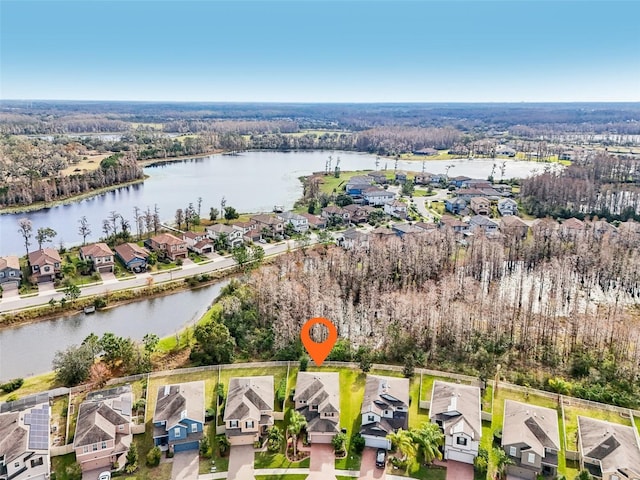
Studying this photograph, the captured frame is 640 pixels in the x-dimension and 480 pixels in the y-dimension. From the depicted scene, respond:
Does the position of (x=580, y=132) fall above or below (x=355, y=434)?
above

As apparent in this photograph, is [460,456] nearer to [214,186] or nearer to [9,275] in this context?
[9,275]

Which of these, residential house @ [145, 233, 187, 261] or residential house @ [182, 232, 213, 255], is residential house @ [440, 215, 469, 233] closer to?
residential house @ [182, 232, 213, 255]

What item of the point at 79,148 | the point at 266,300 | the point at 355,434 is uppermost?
the point at 79,148

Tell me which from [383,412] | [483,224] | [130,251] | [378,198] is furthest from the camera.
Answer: [378,198]

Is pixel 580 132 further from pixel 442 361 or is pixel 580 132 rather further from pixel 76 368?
pixel 76 368

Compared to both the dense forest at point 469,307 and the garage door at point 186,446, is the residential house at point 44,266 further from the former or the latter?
the garage door at point 186,446

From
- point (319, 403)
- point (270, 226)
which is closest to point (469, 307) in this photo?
point (319, 403)

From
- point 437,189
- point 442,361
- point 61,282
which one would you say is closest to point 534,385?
point 442,361
